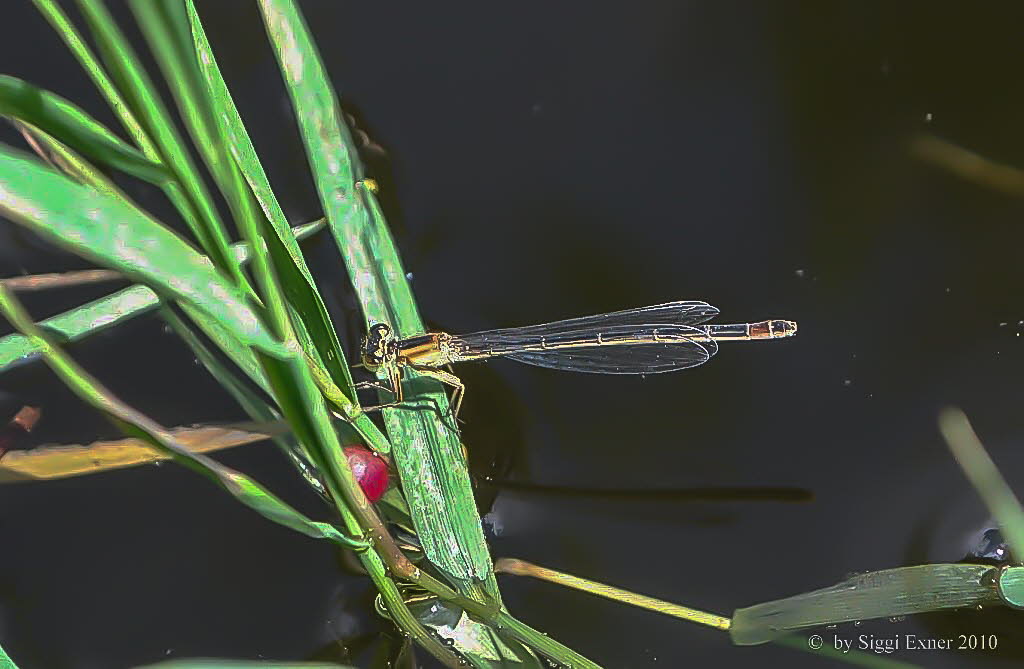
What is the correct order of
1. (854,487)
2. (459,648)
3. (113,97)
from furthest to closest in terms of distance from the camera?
(854,487) → (459,648) → (113,97)

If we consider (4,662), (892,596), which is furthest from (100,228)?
(892,596)

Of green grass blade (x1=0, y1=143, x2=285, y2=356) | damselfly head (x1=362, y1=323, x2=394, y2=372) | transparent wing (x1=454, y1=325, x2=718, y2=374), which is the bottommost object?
green grass blade (x1=0, y1=143, x2=285, y2=356)

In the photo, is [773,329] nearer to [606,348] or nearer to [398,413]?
[606,348]

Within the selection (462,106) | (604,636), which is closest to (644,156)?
(462,106)

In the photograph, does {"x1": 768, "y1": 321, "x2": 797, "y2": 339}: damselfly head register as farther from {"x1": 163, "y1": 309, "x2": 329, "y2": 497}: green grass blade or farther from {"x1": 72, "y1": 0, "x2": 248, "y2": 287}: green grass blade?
{"x1": 72, "y1": 0, "x2": 248, "y2": 287}: green grass blade

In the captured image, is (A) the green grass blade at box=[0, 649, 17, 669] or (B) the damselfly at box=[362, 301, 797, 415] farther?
(B) the damselfly at box=[362, 301, 797, 415]

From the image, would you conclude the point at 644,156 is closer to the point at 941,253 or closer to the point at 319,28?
the point at 941,253

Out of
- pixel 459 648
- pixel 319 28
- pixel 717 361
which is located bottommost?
pixel 459 648

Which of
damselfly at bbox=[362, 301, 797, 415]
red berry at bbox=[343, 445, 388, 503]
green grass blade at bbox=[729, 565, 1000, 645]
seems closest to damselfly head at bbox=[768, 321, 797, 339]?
damselfly at bbox=[362, 301, 797, 415]
